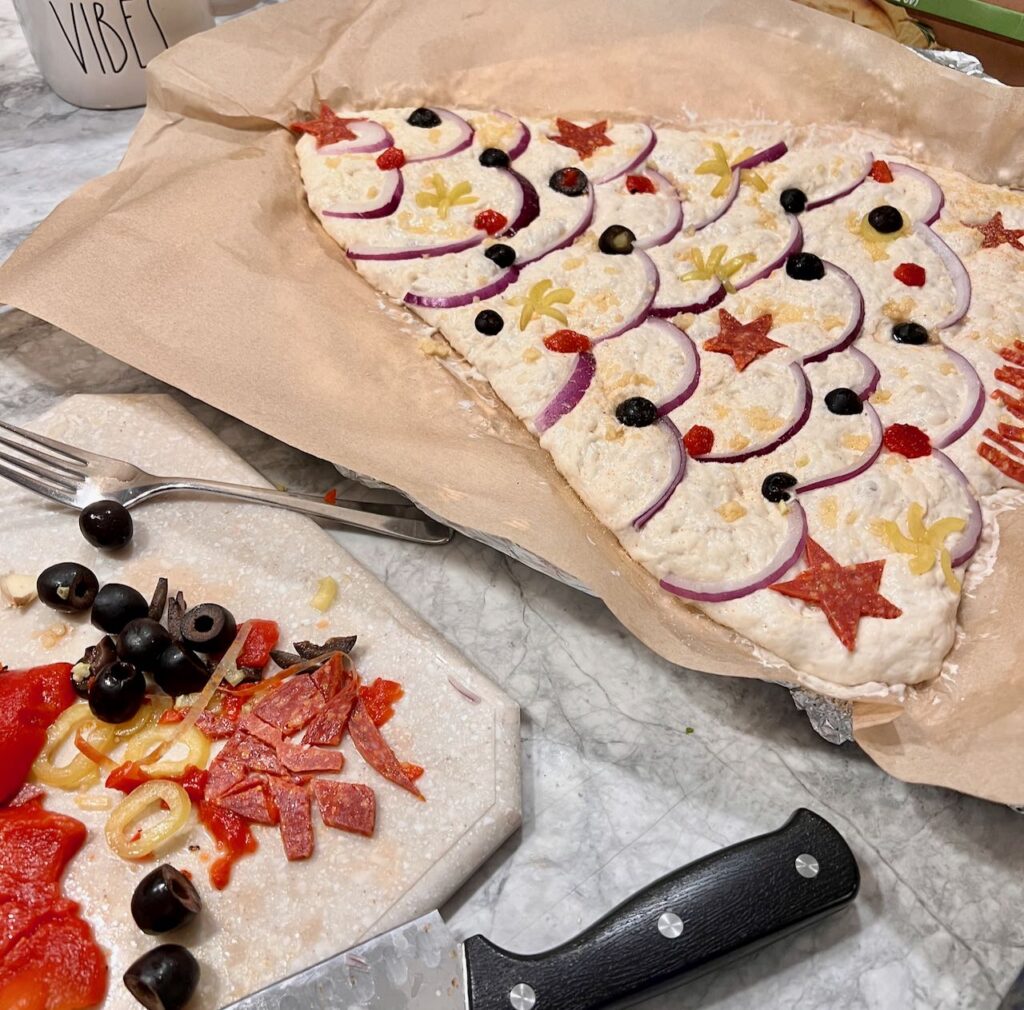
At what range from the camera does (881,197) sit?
2.22 m

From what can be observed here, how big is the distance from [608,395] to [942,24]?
5.28ft

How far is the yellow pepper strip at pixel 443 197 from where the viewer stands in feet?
7.28

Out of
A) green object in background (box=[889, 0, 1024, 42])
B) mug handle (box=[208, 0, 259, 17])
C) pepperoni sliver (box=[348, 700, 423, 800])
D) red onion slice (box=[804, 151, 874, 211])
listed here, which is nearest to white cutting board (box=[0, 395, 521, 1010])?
pepperoni sliver (box=[348, 700, 423, 800])

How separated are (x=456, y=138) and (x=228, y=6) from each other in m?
1.19

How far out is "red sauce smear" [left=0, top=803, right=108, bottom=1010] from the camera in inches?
49.7

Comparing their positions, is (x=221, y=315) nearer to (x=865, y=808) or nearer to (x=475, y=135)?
(x=475, y=135)

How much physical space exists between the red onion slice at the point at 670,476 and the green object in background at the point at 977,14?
5.14 ft

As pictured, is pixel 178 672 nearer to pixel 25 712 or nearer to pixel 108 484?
pixel 25 712

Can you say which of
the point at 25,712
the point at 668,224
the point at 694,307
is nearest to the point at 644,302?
the point at 694,307

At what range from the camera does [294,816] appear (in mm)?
1425

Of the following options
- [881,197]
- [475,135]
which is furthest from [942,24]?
[475,135]

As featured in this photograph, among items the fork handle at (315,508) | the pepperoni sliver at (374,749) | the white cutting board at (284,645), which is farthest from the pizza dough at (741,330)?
the pepperoni sliver at (374,749)

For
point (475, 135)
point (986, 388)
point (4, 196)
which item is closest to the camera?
point (986, 388)

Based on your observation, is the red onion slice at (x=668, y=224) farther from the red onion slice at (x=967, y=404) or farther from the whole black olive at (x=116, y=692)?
the whole black olive at (x=116, y=692)
